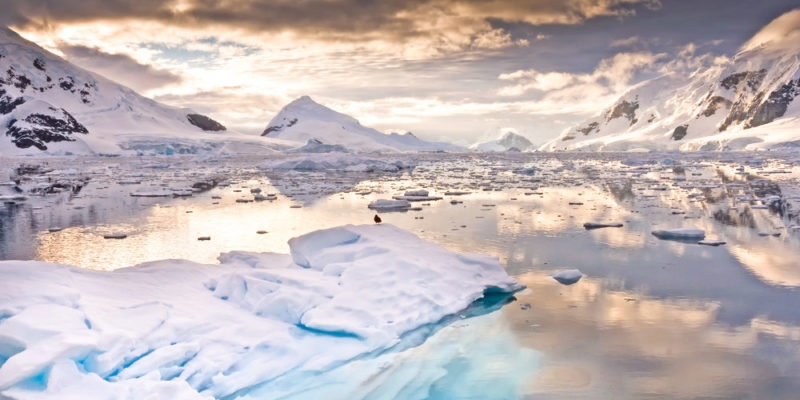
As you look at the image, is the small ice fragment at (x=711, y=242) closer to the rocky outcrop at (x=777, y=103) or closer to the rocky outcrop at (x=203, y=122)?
the rocky outcrop at (x=777, y=103)

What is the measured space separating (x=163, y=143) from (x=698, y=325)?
380 ft

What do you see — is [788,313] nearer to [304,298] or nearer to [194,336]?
[304,298]

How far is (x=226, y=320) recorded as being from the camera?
695cm

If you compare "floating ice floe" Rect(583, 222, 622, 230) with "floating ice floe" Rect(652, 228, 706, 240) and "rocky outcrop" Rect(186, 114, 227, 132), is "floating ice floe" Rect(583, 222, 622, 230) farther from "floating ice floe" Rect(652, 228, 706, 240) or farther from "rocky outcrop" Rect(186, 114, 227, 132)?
"rocky outcrop" Rect(186, 114, 227, 132)

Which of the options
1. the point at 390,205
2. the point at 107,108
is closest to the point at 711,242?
the point at 390,205

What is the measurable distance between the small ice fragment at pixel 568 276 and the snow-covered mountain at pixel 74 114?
99917 mm

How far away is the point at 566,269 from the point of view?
35.0ft

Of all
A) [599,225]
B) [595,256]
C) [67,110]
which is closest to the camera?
[595,256]

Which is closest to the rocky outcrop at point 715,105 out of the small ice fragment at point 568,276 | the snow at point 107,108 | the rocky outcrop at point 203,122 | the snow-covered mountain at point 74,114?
the snow at point 107,108

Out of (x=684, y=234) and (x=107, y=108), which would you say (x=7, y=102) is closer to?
(x=107, y=108)

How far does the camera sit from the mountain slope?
100 metres

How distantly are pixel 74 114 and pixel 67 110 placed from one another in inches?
74.4

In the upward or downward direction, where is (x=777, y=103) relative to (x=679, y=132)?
upward

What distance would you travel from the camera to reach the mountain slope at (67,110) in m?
100
